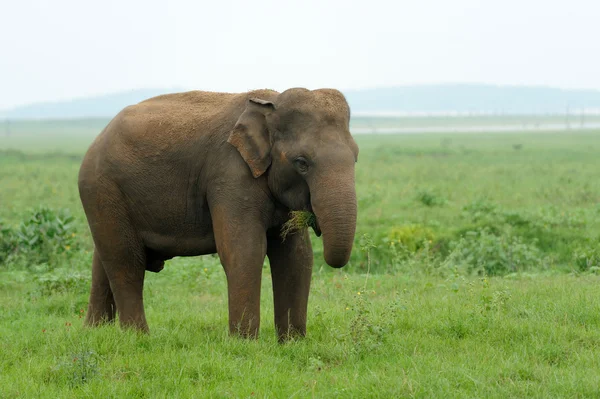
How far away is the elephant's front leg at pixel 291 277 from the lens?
8094mm

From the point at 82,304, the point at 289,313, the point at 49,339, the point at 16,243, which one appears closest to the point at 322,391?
the point at 289,313

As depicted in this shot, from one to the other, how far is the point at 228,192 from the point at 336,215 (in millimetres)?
1245

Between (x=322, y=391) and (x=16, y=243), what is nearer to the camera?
(x=322, y=391)

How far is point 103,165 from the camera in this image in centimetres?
831

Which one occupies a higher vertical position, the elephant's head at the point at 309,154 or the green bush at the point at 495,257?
the elephant's head at the point at 309,154

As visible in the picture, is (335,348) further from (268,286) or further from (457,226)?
(457,226)

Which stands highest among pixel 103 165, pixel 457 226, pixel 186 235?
pixel 103 165

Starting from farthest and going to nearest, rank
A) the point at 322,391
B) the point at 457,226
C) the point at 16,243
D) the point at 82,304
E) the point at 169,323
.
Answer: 1. the point at 457,226
2. the point at 16,243
3. the point at 82,304
4. the point at 169,323
5. the point at 322,391

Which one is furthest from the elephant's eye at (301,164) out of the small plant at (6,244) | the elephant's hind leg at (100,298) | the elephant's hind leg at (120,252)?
the small plant at (6,244)

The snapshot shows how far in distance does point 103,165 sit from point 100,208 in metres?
0.45

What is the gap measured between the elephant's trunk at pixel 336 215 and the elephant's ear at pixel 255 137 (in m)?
0.73

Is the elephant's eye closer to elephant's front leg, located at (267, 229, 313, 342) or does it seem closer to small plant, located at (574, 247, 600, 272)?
elephant's front leg, located at (267, 229, 313, 342)

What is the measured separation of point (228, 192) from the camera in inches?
299

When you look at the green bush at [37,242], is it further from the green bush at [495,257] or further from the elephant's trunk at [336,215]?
the elephant's trunk at [336,215]
